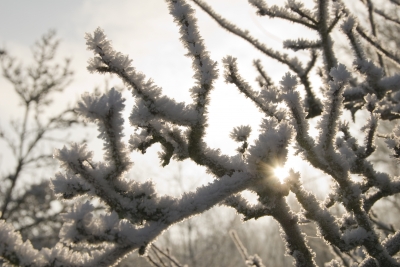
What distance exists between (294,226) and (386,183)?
2.42 feet

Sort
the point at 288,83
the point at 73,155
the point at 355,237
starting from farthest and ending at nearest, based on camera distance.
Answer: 1. the point at 355,237
2. the point at 288,83
3. the point at 73,155

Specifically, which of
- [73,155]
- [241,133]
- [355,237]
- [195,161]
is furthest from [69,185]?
[355,237]

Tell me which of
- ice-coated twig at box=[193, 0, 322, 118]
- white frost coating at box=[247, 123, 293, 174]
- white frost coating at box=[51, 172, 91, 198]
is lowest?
white frost coating at box=[247, 123, 293, 174]

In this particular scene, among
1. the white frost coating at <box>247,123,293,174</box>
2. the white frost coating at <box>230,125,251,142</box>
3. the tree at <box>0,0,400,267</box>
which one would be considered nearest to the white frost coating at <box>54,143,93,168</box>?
the tree at <box>0,0,400,267</box>

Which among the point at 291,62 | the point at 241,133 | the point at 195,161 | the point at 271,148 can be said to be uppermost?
the point at 291,62

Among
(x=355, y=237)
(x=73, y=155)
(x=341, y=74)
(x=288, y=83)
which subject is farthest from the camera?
(x=355, y=237)

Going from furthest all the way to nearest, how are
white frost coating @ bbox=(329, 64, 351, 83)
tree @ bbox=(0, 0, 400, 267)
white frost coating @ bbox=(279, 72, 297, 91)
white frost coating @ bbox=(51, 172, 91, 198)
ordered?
white frost coating @ bbox=(279, 72, 297, 91) < white frost coating @ bbox=(329, 64, 351, 83) < white frost coating @ bbox=(51, 172, 91, 198) < tree @ bbox=(0, 0, 400, 267)

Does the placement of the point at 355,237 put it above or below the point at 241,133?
below

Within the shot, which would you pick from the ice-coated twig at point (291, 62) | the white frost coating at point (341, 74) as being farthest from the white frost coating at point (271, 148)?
the ice-coated twig at point (291, 62)

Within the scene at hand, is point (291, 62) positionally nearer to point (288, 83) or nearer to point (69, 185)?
point (288, 83)

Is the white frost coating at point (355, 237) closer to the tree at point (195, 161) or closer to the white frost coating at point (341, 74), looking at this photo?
the tree at point (195, 161)

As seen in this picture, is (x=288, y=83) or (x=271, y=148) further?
(x=288, y=83)

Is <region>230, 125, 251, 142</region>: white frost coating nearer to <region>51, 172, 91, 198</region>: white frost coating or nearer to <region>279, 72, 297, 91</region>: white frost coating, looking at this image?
<region>279, 72, 297, 91</region>: white frost coating

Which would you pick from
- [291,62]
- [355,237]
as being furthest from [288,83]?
[291,62]
